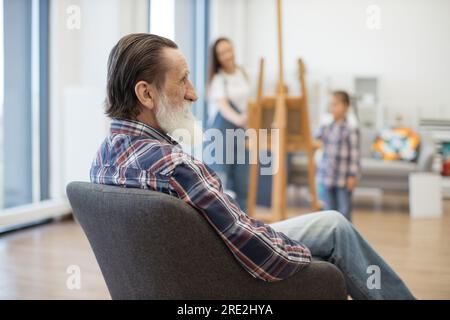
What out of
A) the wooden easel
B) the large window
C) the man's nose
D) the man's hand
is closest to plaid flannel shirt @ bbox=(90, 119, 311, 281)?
the man's nose

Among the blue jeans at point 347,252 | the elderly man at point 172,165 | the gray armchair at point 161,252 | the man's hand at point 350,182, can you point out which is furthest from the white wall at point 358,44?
the gray armchair at point 161,252

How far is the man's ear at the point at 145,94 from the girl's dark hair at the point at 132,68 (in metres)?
0.01

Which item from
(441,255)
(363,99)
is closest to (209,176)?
(441,255)

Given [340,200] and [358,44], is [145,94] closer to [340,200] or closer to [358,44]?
[340,200]

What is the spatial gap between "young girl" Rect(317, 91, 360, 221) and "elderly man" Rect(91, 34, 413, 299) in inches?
80.2

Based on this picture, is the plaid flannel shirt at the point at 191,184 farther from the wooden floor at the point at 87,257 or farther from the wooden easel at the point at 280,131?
the wooden easel at the point at 280,131

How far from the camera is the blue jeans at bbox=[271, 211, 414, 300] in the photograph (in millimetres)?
1527

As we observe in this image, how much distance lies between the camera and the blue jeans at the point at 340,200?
3557mm

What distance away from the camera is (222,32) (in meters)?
6.89

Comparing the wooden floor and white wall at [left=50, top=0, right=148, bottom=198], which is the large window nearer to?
white wall at [left=50, top=0, right=148, bottom=198]

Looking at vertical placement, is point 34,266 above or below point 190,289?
below

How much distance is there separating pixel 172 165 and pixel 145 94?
0.79ft
